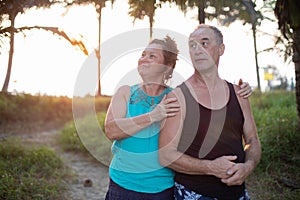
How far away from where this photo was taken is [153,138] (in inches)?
79.4

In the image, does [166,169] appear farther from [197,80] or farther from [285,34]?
[285,34]

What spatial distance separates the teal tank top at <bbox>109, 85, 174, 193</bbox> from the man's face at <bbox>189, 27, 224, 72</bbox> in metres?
0.35

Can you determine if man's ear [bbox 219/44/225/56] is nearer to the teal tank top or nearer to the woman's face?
the woman's face

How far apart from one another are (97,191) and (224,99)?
3771 mm

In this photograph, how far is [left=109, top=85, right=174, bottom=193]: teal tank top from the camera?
2002 millimetres

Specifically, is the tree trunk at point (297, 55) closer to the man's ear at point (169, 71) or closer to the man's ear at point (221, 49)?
the man's ear at point (221, 49)

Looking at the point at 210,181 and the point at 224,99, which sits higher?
the point at 224,99

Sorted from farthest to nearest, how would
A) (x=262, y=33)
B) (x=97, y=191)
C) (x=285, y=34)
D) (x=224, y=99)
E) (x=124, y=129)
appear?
(x=262, y=33) < (x=97, y=191) < (x=285, y=34) < (x=224, y=99) < (x=124, y=129)

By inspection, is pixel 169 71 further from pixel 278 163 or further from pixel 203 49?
pixel 278 163

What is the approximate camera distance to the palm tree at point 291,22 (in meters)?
4.50

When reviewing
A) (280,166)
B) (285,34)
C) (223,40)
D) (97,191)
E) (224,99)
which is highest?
(285,34)

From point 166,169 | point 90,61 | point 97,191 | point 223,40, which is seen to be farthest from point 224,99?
point 97,191

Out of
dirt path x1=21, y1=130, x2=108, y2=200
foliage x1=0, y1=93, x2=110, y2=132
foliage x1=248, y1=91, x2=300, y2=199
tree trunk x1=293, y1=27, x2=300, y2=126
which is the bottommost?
dirt path x1=21, y1=130, x2=108, y2=200

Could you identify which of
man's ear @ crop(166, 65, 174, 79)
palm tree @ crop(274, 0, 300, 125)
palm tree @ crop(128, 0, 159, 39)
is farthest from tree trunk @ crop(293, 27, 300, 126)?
man's ear @ crop(166, 65, 174, 79)
